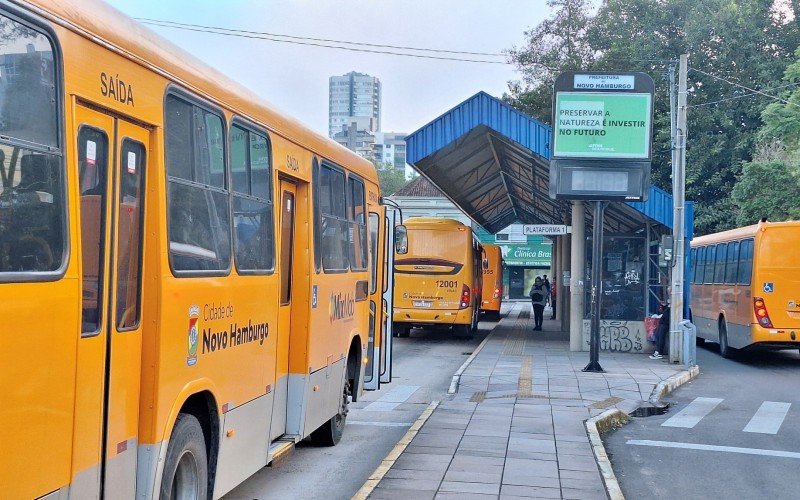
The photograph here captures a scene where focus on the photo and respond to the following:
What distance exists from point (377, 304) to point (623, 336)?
11.5 meters

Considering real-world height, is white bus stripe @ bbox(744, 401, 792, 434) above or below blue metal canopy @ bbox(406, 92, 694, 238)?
below

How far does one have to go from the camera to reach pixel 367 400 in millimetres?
13633

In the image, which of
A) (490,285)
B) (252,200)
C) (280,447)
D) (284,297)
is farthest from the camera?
(490,285)

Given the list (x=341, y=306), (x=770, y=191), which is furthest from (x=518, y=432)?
(x=770, y=191)

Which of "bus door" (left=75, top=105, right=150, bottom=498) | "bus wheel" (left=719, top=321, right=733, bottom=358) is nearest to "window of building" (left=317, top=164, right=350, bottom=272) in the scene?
"bus door" (left=75, top=105, right=150, bottom=498)

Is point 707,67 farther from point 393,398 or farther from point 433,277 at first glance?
point 393,398

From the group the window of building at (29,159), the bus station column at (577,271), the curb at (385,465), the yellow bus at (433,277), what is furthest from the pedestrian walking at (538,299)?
the window of building at (29,159)

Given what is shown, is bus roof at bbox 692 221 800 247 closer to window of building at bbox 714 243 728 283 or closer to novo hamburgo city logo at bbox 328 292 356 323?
window of building at bbox 714 243 728 283

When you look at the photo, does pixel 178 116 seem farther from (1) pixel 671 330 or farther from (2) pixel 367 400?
(1) pixel 671 330

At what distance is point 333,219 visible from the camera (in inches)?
357

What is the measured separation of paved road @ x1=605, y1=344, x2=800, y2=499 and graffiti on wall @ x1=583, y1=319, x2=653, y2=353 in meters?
4.69

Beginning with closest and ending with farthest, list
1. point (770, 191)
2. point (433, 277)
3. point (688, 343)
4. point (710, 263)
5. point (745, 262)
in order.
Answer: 1. point (688, 343)
2. point (745, 262)
3. point (710, 263)
4. point (433, 277)
5. point (770, 191)

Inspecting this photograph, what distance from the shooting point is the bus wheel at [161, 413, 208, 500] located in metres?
5.20

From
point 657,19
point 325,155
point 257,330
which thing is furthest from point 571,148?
point 657,19
